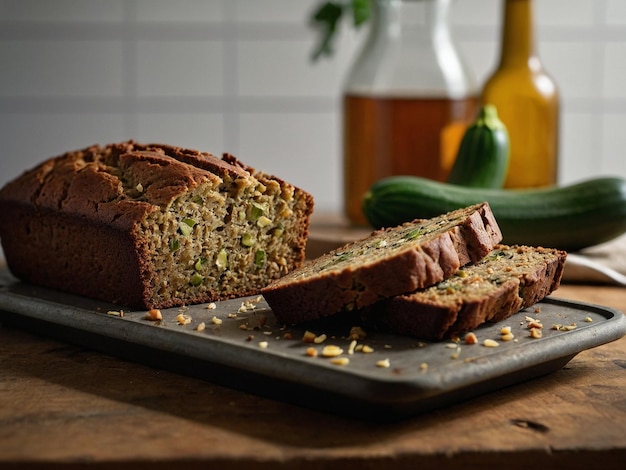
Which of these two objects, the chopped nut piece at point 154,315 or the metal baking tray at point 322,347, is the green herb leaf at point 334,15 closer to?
the metal baking tray at point 322,347

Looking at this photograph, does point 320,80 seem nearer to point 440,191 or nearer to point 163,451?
point 440,191

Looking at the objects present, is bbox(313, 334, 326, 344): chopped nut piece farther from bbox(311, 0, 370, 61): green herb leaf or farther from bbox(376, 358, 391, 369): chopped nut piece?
bbox(311, 0, 370, 61): green herb leaf

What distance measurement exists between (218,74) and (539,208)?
117 inches

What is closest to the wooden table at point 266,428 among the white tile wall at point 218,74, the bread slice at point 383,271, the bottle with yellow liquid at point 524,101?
the bread slice at point 383,271

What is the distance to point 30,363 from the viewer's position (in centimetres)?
196

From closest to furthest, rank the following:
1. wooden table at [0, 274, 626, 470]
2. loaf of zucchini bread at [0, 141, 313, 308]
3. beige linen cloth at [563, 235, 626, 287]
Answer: wooden table at [0, 274, 626, 470], loaf of zucchini bread at [0, 141, 313, 308], beige linen cloth at [563, 235, 626, 287]

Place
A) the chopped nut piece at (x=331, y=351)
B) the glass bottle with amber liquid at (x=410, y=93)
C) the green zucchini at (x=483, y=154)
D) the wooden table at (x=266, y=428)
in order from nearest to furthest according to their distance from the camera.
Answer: the wooden table at (x=266, y=428) < the chopped nut piece at (x=331, y=351) < the green zucchini at (x=483, y=154) < the glass bottle with amber liquid at (x=410, y=93)

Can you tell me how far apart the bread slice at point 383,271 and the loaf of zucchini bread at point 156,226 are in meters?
0.24

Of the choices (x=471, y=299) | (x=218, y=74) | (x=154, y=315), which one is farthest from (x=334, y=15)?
(x=471, y=299)

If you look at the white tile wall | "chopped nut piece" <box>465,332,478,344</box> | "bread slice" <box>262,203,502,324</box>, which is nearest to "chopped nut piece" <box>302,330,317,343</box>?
"bread slice" <box>262,203,502,324</box>

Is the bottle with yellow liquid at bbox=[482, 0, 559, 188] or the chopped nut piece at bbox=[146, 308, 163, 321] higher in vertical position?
the bottle with yellow liquid at bbox=[482, 0, 559, 188]

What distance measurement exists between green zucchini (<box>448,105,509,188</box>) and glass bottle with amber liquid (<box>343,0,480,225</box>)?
0.87 feet

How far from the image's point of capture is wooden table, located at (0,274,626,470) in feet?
4.69

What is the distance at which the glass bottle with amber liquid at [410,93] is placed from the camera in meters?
3.44
